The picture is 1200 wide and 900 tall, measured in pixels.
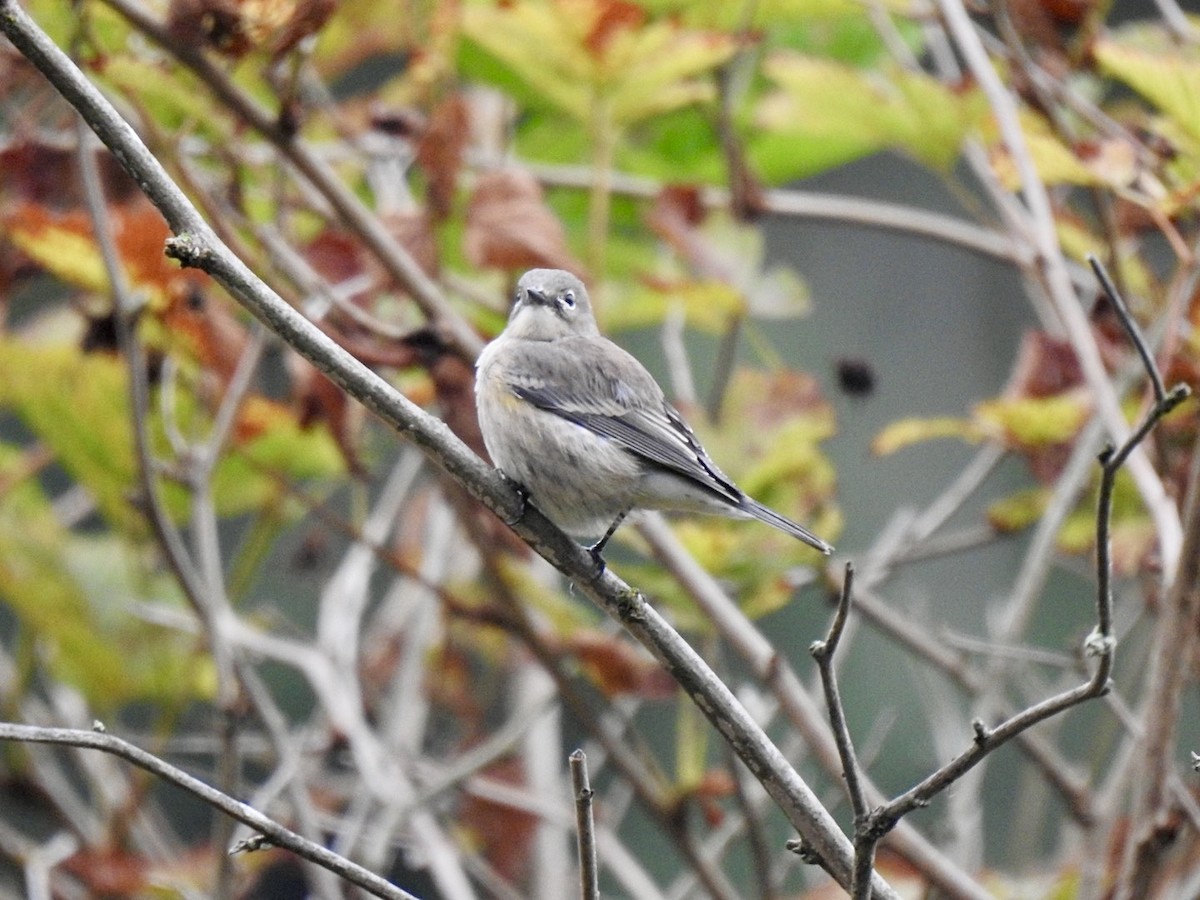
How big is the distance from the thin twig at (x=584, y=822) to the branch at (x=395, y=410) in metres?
0.30

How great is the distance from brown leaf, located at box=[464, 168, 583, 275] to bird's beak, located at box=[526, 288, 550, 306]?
0.75 feet

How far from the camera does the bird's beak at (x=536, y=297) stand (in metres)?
3.33

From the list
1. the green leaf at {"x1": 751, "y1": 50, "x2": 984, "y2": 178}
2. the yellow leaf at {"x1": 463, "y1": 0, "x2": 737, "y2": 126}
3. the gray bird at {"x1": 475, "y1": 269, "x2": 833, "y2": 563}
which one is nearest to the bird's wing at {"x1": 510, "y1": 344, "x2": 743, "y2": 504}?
the gray bird at {"x1": 475, "y1": 269, "x2": 833, "y2": 563}

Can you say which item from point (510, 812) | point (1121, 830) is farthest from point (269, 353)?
point (1121, 830)

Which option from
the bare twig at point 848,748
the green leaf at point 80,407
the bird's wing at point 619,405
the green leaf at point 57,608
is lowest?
the bare twig at point 848,748

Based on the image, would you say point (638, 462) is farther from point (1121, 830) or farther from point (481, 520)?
point (1121, 830)

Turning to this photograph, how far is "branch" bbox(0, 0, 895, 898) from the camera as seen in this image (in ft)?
5.37

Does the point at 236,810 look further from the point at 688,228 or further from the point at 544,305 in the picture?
the point at 688,228

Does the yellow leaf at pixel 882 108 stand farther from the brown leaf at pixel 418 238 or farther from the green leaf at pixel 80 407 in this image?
the green leaf at pixel 80 407

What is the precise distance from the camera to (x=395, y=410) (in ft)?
5.99

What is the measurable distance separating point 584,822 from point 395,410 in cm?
60

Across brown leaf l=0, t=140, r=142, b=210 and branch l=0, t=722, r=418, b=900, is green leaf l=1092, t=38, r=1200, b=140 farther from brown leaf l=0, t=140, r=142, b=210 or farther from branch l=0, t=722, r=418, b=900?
brown leaf l=0, t=140, r=142, b=210

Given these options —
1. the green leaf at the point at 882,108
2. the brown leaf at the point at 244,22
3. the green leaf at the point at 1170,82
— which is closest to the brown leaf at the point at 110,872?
the brown leaf at the point at 244,22

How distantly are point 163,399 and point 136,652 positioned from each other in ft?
2.23
